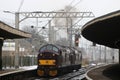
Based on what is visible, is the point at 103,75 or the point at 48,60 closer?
the point at 103,75

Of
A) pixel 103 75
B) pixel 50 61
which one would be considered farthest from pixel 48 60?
pixel 103 75

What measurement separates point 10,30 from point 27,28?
73670mm

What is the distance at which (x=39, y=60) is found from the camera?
1485 inches

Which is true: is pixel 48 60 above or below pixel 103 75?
above

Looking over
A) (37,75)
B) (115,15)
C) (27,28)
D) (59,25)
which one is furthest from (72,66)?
(27,28)

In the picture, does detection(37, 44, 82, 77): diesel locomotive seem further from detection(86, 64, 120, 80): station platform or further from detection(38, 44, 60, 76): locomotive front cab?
detection(86, 64, 120, 80): station platform

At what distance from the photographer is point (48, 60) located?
37.2 meters

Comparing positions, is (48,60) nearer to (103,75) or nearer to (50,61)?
(50,61)

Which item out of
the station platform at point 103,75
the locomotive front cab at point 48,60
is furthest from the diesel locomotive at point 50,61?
the station platform at point 103,75

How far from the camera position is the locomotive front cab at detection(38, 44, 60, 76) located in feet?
Answer: 121

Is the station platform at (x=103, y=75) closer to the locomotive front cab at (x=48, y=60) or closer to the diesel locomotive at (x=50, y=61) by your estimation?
the diesel locomotive at (x=50, y=61)

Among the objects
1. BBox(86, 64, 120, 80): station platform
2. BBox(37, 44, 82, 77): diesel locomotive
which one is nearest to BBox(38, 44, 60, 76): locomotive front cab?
BBox(37, 44, 82, 77): diesel locomotive

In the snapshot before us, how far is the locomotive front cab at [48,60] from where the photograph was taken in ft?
121

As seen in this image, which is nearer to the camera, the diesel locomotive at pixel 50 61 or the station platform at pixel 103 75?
the station platform at pixel 103 75
